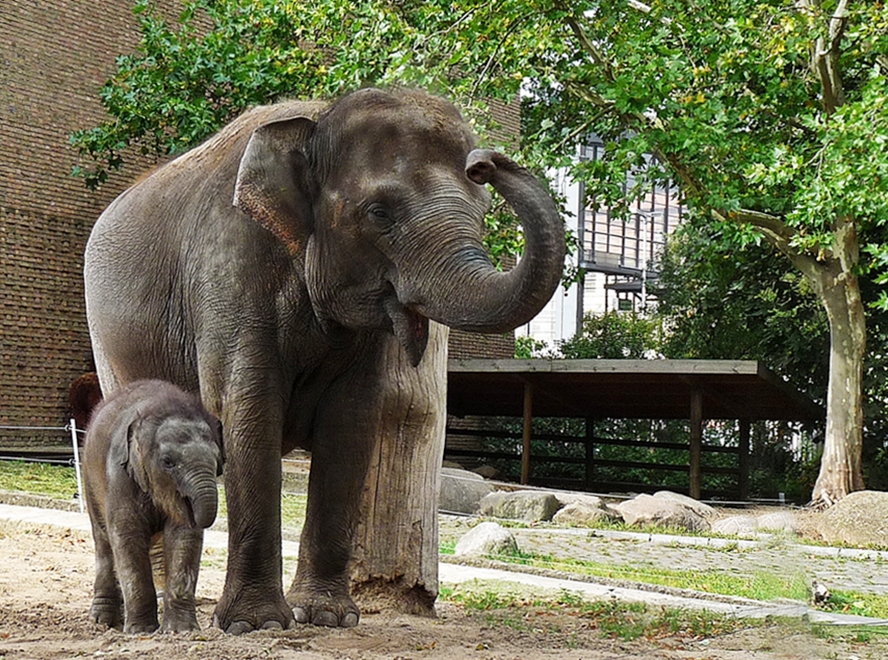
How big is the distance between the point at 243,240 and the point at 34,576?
12.2 ft

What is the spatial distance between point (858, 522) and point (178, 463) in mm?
12168

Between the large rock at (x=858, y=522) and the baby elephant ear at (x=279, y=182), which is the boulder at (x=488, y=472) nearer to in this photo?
the large rock at (x=858, y=522)

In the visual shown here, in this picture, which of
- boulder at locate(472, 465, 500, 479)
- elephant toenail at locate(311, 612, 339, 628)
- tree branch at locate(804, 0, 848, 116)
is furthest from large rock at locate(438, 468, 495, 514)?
elephant toenail at locate(311, 612, 339, 628)

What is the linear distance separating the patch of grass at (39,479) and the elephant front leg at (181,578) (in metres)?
9.76

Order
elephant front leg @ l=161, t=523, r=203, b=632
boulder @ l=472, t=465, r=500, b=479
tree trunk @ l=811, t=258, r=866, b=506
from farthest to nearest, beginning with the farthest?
boulder @ l=472, t=465, r=500, b=479, tree trunk @ l=811, t=258, r=866, b=506, elephant front leg @ l=161, t=523, r=203, b=632

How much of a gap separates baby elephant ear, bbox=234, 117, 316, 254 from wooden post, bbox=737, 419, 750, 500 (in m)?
20.5

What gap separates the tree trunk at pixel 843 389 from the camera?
19781 mm

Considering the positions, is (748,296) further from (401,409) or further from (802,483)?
(401,409)

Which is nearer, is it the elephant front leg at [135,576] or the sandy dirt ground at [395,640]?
the sandy dirt ground at [395,640]

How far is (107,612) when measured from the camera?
591 cm

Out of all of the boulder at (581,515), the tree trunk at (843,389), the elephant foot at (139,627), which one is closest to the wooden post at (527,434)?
the tree trunk at (843,389)

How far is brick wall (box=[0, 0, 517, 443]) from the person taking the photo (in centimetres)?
2131

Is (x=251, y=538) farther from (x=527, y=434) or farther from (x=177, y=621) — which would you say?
(x=527, y=434)

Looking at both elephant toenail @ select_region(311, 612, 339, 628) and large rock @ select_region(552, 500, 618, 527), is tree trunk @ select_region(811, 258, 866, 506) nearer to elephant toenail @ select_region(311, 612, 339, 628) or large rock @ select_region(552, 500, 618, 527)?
large rock @ select_region(552, 500, 618, 527)
